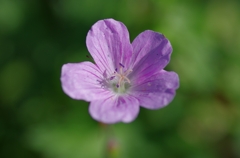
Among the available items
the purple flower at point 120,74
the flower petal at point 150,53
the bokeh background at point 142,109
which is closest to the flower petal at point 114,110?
the purple flower at point 120,74

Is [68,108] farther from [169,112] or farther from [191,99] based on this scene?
[191,99]

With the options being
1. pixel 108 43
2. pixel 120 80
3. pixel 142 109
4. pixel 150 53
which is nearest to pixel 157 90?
pixel 150 53

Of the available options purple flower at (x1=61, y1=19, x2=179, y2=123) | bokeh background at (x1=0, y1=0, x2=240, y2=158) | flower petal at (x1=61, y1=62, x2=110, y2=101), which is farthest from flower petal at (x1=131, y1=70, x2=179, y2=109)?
bokeh background at (x1=0, y1=0, x2=240, y2=158)

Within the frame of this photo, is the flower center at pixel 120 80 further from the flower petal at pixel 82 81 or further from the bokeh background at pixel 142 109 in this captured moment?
the bokeh background at pixel 142 109

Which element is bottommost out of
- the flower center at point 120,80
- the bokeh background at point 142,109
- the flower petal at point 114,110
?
the bokeh background at point 142,109

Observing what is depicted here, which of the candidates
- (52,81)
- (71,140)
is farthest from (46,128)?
(52,81)

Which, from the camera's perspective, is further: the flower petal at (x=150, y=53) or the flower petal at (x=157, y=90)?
the flower petal at (x=150, y=53)

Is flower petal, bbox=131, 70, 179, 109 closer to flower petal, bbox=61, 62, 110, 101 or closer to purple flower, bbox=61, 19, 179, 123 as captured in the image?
purple flower, bbox=61, 19, 179, 123
